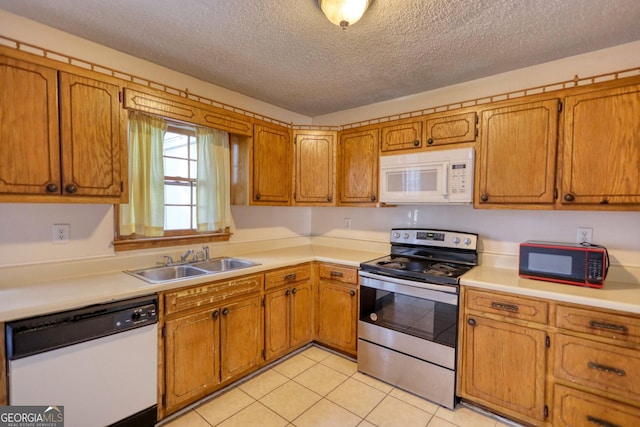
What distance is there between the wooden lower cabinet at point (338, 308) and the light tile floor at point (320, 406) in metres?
0.27

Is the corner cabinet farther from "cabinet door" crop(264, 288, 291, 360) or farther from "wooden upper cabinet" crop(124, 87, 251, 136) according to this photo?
"cabinet door" crop(264, 288, 291, 360)

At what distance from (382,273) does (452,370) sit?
2.60 feet

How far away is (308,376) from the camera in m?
2.42

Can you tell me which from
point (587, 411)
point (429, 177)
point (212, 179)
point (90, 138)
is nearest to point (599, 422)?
point (587, 411)

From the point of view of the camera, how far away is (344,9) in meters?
1.48

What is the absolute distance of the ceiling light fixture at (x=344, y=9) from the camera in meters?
1.46

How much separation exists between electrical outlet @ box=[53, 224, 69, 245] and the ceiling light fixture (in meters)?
2.07

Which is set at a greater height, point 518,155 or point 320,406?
point 518,155

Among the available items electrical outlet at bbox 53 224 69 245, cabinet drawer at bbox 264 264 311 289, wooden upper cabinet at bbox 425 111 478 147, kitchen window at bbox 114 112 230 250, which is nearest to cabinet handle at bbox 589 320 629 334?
wooden upper cabinet at bbox 425 111 478 147

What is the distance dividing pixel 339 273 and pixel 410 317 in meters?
0.71

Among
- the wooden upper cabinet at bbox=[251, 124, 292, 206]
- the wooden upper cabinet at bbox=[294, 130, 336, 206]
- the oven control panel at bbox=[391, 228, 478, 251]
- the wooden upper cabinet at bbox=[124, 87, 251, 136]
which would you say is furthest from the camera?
the wooden upper cabinet at bbox=[294, 130, 336, 206]

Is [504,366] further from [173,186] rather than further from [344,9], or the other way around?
[173,186]

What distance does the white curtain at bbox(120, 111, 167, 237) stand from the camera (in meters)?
2.14

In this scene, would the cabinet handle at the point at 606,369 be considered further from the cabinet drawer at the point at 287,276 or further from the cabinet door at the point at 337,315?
the cabinet drawer at the point at 287,276
